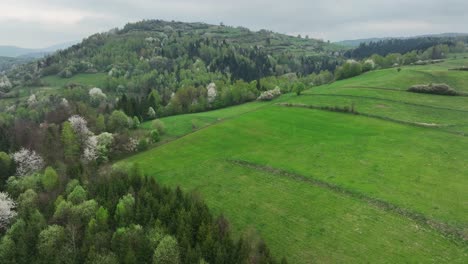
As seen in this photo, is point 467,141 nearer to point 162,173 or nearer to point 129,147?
point 162,173

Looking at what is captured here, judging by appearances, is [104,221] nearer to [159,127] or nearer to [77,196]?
[77,196]

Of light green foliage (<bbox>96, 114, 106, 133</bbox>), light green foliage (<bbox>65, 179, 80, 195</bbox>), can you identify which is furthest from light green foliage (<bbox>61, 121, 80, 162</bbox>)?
light green foliage (<bbox>65, 179, 80, 195</bbox>)

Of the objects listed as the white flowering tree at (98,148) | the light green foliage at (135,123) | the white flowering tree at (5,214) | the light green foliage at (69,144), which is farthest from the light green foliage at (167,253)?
the light green foliage at (135,123)

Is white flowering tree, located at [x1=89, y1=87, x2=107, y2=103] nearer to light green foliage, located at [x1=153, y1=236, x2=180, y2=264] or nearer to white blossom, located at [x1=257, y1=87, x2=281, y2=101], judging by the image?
white blossom, located at [x1=257, y1=87, x2=281, y2=101]

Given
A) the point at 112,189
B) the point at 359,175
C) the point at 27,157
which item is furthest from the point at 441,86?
the point at 27,157

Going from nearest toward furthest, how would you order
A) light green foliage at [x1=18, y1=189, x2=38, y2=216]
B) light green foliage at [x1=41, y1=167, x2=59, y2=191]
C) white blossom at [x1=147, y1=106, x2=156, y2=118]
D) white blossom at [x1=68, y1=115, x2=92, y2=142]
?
light green foliage at [x1=18, y1=189, x2=38, y2=216]
light green foliage at [x1=41, y1=167, x2=59, y2=191]
white blossom at [x1=68, y1=115, x2=92, y2=142]
white blossom at [x1=147, y1=106, x2=156, y2=118]

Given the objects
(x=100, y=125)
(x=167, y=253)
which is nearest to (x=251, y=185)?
(x=167, y=253)

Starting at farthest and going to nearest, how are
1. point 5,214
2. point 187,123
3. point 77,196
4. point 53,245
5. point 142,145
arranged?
1. point 187,123
2. point 142,145
3. point 5,214
4. point 77,196
5. point 53,245
